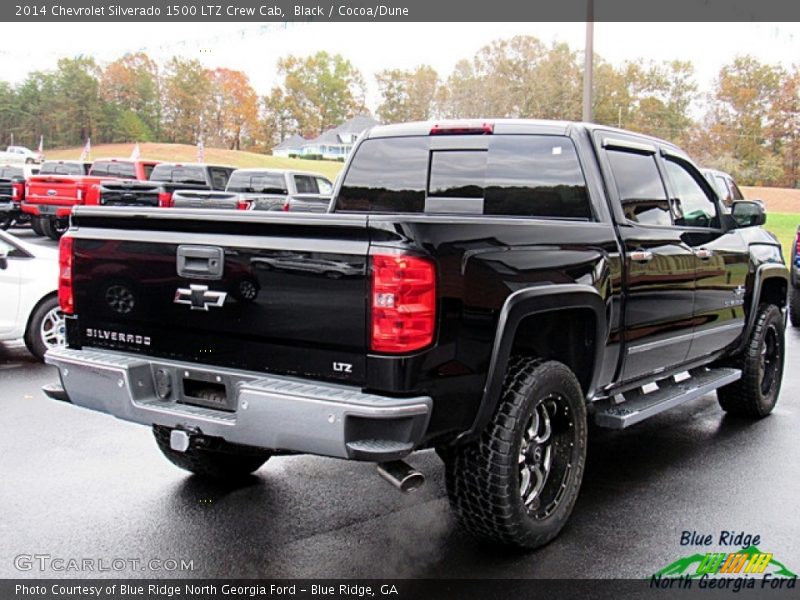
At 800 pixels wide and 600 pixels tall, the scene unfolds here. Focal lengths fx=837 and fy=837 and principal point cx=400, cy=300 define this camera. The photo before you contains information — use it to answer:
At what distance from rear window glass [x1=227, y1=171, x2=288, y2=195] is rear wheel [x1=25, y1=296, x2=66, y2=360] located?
485 inches

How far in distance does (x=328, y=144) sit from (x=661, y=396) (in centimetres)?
7043

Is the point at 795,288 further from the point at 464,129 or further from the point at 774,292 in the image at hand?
the point at 464,129

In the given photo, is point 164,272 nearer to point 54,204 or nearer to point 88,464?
point 88,464

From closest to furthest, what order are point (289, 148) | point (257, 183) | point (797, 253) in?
1. point (797, 253)
2. point (257, 183)
3. point (289, 148)

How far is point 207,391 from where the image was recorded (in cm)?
374

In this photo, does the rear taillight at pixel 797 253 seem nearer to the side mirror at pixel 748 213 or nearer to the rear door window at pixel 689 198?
the side mirror at pixel 748 213

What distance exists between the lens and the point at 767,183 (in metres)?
56.9

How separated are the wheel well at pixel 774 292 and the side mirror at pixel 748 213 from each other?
2.78 ft

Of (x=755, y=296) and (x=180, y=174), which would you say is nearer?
(x=755, y=296)

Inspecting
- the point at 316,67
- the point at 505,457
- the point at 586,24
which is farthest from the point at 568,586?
the point at 316,67

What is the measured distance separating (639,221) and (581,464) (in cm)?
158

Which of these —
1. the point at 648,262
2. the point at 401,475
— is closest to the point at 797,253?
the point at 648,262

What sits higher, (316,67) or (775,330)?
(316,67)

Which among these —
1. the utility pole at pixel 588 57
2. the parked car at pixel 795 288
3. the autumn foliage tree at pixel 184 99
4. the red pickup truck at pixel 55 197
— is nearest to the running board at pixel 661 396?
the parked car at pixel 795 288
